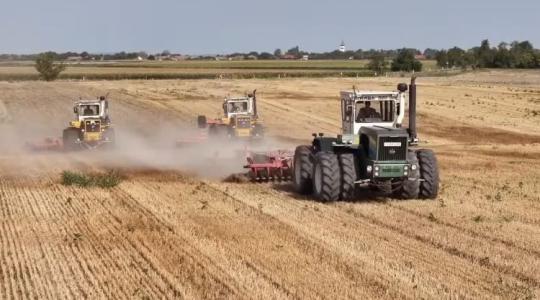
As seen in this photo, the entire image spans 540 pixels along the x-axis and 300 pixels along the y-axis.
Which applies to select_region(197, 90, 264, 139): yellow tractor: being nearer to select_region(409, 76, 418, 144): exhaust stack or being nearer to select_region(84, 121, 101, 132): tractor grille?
select_region(84, 121, 101, 132): tractor grille

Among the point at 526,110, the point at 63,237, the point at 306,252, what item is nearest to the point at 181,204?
the point at 63,237

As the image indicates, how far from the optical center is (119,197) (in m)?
19.1

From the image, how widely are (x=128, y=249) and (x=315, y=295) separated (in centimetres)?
413

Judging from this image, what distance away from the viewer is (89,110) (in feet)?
102

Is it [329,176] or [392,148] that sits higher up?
[392,148]

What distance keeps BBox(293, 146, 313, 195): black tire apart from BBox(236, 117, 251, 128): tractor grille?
1002 centimetres

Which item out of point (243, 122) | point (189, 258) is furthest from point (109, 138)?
point (189, 258)

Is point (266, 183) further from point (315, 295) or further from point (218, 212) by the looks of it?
point (315, 295)

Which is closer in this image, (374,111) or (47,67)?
(374,111)

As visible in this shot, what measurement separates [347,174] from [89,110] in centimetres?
1636

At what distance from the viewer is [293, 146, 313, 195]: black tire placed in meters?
19.2

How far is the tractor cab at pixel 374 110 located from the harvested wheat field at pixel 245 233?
181 cm

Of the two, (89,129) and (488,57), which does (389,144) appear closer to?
(89,129)

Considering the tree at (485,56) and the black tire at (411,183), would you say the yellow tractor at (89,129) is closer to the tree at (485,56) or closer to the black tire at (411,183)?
the black tire at (411,183)
